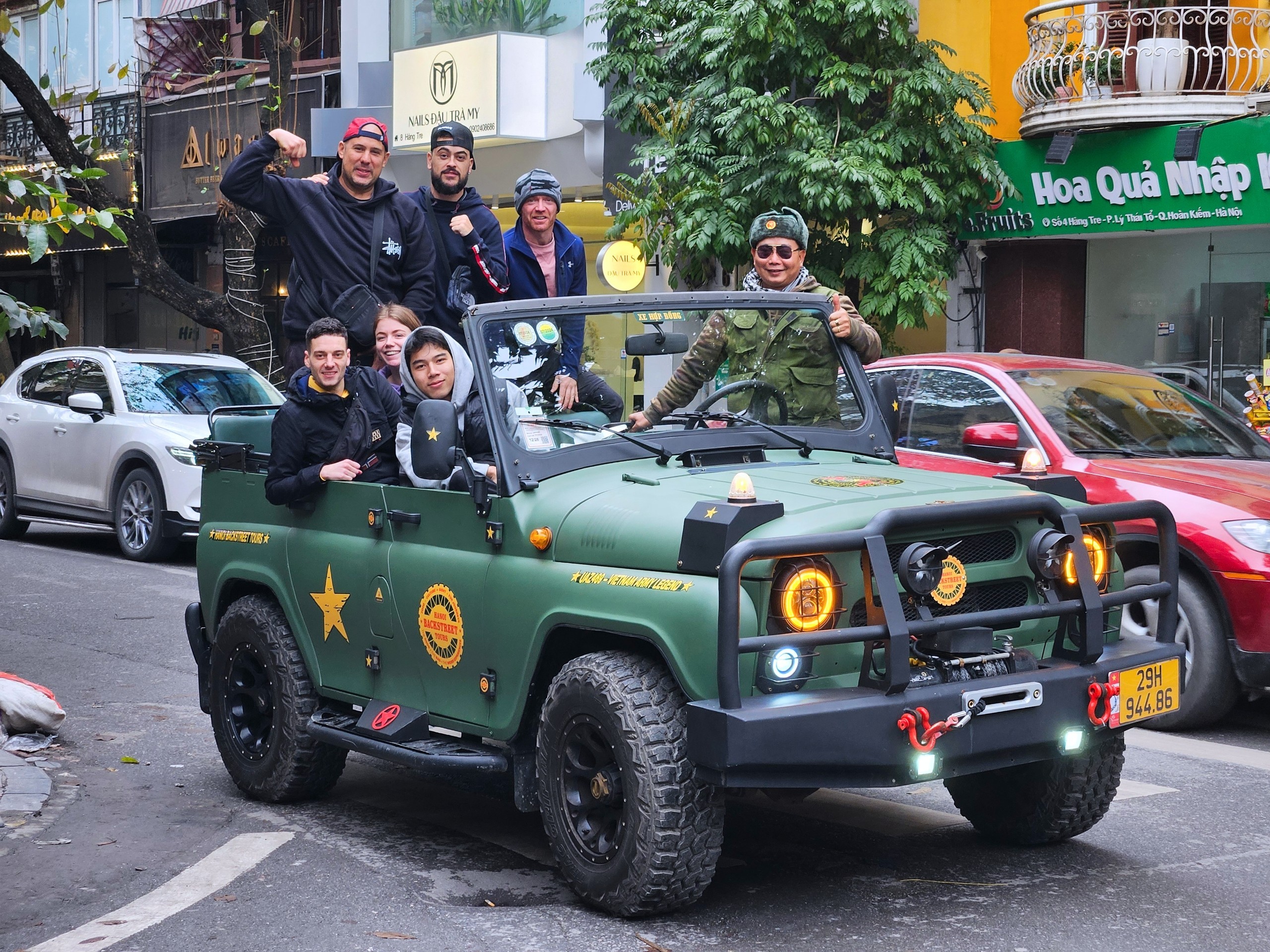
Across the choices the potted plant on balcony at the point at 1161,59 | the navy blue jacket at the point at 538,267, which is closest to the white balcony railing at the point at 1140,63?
the potted plant on balcony at the point at 1161,59

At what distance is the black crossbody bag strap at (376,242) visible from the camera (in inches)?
268

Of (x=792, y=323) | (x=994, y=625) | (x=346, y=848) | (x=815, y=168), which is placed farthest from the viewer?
(x=815, y=168)

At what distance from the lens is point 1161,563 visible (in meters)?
5.13

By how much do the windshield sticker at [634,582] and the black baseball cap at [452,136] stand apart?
3.00 m

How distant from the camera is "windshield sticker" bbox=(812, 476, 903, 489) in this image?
4.84 meters

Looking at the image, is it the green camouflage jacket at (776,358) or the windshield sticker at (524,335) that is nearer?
the windshield sticker at (524,335)

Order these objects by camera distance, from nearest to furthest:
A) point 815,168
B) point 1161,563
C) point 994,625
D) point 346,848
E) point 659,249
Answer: point 994,625
point 1161,563
point 346,848
point 815,168
point 659,249

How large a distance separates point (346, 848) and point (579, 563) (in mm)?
1513

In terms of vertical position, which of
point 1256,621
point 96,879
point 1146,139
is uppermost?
point 1146,139

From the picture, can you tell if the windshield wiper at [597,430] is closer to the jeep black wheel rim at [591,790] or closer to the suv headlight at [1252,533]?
the jeep black wheel rim at [591,790]

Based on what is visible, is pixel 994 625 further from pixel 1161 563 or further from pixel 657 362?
pixel 657 362

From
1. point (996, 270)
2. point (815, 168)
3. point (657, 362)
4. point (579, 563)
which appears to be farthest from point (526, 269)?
point (996, 270)

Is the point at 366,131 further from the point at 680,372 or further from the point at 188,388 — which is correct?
the point at 188,388

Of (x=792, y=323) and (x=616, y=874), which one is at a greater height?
(x=792, y=323)
